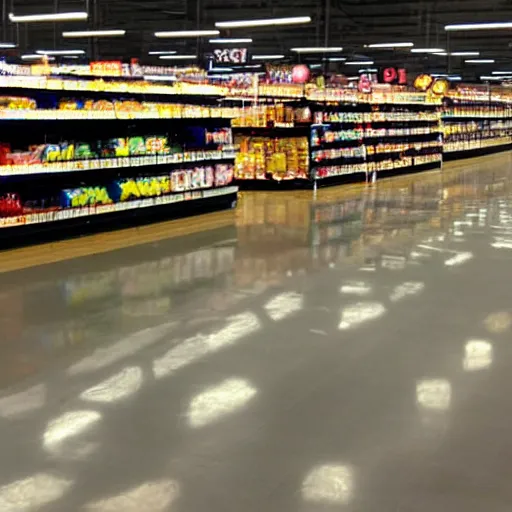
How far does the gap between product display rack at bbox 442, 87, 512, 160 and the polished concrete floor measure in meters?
16.6

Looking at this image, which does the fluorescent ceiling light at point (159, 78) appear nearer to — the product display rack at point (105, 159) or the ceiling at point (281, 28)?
the product display rack at point (105, 159)

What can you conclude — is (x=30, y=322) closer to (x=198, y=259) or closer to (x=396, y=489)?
(x=198, y=259)

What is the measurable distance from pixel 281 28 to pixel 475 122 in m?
8.21

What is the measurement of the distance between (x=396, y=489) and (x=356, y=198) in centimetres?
1000

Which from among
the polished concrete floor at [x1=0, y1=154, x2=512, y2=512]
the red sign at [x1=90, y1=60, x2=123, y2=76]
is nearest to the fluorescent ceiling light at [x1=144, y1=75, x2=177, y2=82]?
the red sign at [x1=90, y1=60, x2=123, y2=76]

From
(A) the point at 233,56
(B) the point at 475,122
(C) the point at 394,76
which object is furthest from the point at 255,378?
(B) the point at 475,122

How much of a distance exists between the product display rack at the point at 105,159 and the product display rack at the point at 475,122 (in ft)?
46.6

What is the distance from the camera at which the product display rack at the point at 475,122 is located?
23.4 metres

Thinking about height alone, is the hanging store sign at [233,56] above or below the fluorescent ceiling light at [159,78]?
above

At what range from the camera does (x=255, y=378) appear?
3881 mm

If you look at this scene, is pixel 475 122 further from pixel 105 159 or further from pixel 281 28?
pixel 105 159

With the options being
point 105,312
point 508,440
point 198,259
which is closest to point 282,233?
point 198,259

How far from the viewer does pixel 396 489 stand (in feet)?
8.95

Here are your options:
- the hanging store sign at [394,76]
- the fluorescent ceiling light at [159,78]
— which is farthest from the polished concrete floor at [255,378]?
the hanging store sign at [394,76]
